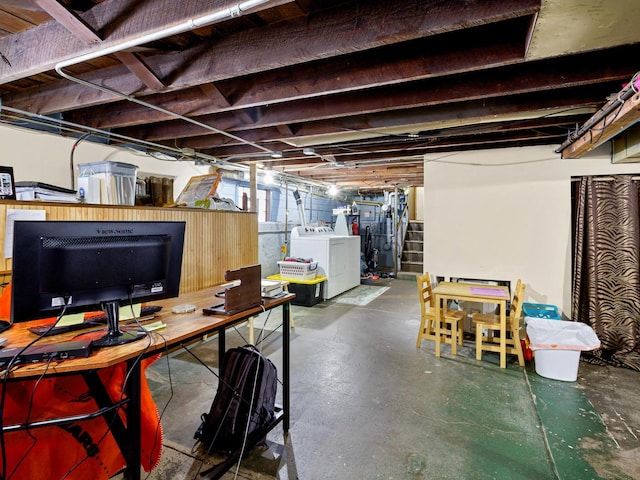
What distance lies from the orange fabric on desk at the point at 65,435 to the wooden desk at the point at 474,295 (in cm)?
270

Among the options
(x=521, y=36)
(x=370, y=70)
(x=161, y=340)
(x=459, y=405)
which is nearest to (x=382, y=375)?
(x=459, y=405)

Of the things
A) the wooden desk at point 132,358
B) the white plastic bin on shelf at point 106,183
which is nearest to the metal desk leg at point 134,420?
the wooden desk at point 132,358

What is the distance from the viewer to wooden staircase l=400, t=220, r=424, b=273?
8.56 meters

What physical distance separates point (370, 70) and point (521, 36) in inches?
31.9

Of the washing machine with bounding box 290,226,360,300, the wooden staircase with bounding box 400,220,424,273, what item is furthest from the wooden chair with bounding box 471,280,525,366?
the wooden staircase with bounding box 400,220,424,273

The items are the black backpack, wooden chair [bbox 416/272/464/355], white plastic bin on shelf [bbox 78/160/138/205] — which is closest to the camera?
the black backpack

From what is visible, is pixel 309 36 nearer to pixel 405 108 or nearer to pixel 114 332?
pixel 405 108

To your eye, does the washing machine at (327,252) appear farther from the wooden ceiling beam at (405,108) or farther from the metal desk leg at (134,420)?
the metal desk leg at (134,420)

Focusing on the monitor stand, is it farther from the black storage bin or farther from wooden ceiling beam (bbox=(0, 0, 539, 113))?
the black storage bin

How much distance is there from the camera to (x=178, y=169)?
14.2 feet

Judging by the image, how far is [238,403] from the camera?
75.0 inches

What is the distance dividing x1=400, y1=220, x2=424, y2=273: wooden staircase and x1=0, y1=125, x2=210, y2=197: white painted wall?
6.66 m

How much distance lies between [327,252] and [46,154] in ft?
12.6

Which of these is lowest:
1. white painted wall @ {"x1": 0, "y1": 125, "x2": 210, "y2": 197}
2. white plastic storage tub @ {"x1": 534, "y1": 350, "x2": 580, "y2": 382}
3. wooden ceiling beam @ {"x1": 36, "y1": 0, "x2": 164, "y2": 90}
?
white plastic storage tub @ {"x1": 534, "y1": 350, "x2": 580, "y2": 382}
